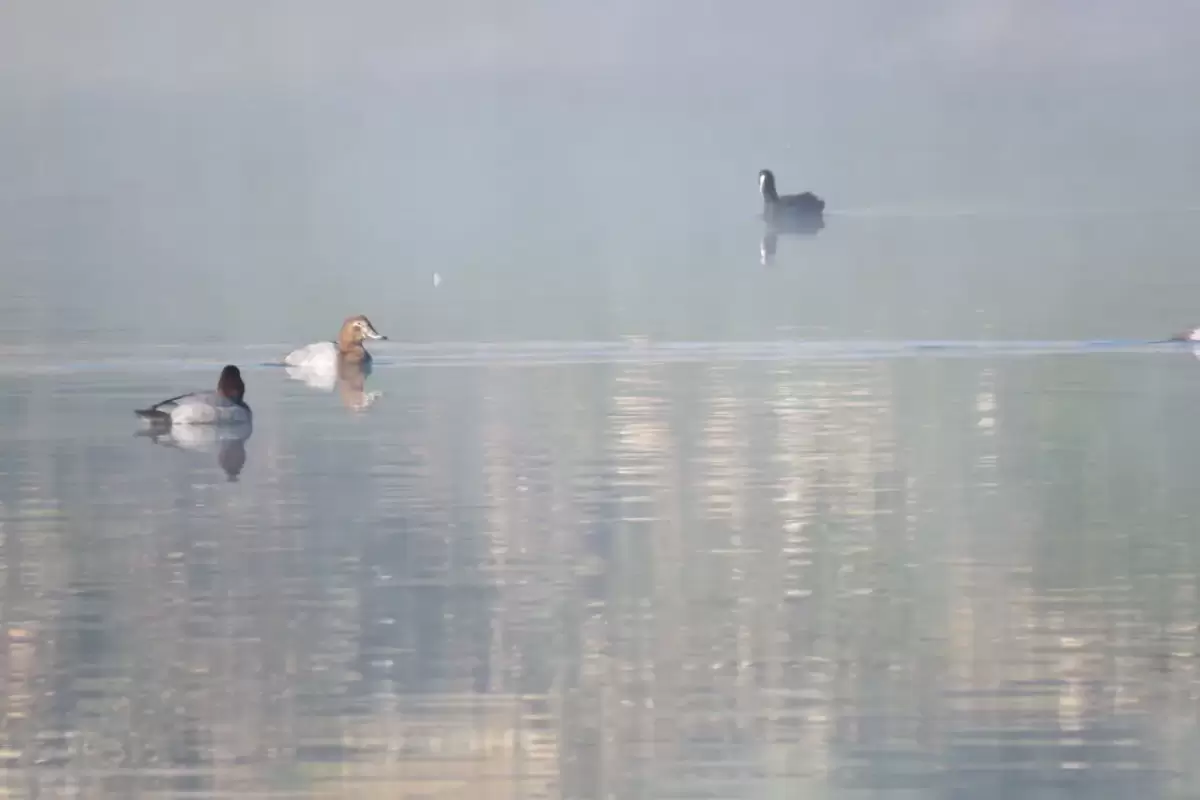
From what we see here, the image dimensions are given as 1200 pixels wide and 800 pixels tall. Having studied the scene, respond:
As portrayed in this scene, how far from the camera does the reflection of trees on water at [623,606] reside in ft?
32.7

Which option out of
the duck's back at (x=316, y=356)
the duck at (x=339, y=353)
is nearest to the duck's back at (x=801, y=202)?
the duck at (x=339, y=353)

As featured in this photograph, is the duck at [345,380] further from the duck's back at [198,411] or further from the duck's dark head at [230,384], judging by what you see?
the duck's back at [198,411]

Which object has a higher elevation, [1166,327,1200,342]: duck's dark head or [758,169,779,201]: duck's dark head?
[758,169,779,201]: duck's dark head

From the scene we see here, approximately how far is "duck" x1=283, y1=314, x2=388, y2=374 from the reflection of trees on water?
387 centimetres

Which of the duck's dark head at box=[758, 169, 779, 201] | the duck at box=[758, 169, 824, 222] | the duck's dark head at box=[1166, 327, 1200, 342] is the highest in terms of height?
the duck's dark head at box=[758, 169, 779, 201]

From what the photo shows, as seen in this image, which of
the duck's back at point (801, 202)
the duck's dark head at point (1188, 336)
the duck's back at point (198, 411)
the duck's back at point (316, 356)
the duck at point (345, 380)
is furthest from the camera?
the duck's back at point (801, 202)

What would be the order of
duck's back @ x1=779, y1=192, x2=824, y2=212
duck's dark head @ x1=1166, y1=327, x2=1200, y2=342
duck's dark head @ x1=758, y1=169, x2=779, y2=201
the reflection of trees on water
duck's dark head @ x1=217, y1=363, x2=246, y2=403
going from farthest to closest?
duck's dark head @ x1=758, y1=169, x2=779, y2=201, duck's back @ x1=779, y1=192, x2=824, y2=212, duck's dark head @ x1=1166, y1=327, x2=1200, y2=342, duck's dark head @ x1=217, y1=363, x2=246, y2=403, the reflection of trees on water

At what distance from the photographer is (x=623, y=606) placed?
1224cm

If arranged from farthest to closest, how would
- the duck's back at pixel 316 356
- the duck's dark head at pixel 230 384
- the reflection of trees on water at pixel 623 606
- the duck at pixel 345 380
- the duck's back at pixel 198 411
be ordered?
the duck's back at pixel 316 356 → the duck at pixel 345 380 → the duck's dark head at pixel 230 384 → the duck's back at pixel 198 411 → the reflection of trees on water at pixel 623 606

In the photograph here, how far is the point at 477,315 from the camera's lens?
90.6 feet

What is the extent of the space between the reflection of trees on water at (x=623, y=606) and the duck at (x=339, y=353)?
152 inches

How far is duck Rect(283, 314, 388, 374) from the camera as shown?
22.5 meters

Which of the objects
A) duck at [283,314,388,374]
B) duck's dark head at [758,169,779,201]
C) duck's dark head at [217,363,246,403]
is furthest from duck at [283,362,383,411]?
duck's dark head at [758,169,779,201]

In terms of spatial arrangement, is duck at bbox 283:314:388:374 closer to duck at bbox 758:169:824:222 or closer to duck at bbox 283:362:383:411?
duck at bbox 283:362:383:411
